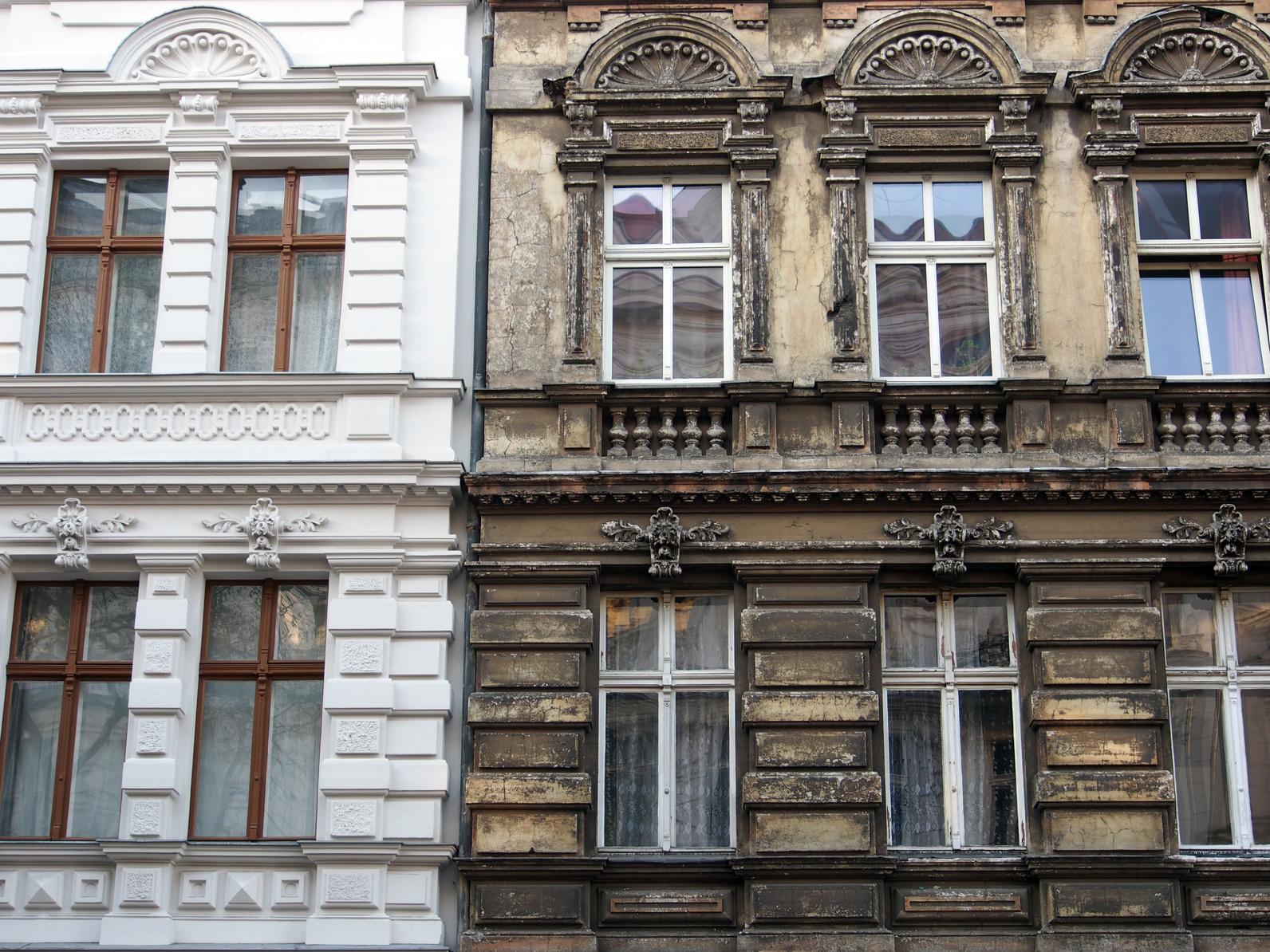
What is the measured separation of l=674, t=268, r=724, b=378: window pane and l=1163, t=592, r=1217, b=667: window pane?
13.9 feet

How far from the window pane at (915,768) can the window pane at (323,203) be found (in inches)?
247

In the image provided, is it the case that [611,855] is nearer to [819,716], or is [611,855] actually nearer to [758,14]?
[819,716]

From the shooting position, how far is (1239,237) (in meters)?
12.9

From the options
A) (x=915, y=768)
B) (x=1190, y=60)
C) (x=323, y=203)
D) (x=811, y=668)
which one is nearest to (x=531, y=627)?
(x=811, y=668)

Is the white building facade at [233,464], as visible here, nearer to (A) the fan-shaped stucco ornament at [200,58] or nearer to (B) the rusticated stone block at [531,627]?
(A) the fan-shaped stucco ornament at [200,58]

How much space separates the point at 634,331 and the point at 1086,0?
16.8 feet

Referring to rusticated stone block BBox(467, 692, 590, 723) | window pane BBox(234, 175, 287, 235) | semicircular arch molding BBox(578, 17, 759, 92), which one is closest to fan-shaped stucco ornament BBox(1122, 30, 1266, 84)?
semicircular arch molding BBox(578, 17, 759, 92)

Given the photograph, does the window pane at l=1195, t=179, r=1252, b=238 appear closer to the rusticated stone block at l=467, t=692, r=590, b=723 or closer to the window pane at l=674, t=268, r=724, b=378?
the window pane at l=674, t=268, r=724, b=378

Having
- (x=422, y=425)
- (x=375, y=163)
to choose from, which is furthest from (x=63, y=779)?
(x=375, y=163)

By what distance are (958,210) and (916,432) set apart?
2217mm

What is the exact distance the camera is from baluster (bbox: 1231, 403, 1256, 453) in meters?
12.1

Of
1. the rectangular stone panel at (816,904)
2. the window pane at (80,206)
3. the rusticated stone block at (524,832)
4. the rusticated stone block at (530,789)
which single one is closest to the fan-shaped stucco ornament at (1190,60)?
the rectangular stone panel at (816,904)

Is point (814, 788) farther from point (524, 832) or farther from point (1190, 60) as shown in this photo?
point (1190, 60)

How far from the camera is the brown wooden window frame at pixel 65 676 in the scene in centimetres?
1164
